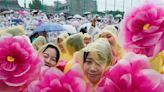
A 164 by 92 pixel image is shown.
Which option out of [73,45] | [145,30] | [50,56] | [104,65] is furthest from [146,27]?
[73,45]

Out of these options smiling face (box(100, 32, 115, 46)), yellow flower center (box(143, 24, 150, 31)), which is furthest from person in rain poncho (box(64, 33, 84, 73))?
yellow flower center (box(143, 24, 150, 31))

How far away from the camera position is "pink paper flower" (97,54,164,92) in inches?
80.2

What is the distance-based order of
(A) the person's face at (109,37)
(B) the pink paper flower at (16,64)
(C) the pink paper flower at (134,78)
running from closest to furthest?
(C) the pink paper flower at (134,78), (B) the pink paper flower at (16,64), (A) the person's face at (109,37)

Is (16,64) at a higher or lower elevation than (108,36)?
higher

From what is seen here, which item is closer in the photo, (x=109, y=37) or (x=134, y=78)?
(x=134, y=78)

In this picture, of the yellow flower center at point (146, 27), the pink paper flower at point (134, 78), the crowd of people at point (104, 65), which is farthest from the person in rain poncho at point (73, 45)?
the pink paper flower at point (134, 78)

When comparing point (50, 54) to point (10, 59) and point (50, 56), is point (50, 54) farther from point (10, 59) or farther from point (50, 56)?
point (10, 59)

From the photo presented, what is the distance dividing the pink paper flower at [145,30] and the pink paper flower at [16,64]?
57 centimetres

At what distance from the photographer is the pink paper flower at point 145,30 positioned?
2498mm

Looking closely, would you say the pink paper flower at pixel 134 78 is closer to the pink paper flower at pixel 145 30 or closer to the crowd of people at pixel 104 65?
the crowd of people at pixel 104 65

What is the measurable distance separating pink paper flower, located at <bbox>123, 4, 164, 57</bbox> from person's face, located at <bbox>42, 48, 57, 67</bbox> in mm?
1091

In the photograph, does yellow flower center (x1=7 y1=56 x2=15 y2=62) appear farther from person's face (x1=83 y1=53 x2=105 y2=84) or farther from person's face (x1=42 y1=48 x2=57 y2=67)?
person's face (x1=42 y1=48 x2=57 y2=67)

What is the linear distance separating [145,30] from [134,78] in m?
0.55

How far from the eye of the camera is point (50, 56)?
3.67 m
